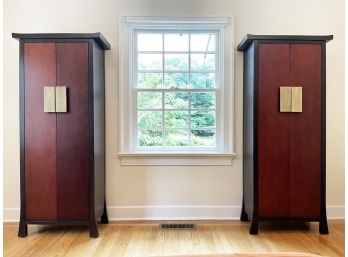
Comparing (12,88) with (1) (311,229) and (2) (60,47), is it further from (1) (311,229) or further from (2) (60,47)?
(1) (311,229)

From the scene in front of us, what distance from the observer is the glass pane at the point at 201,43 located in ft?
11.4

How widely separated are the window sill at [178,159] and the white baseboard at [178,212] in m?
0.49

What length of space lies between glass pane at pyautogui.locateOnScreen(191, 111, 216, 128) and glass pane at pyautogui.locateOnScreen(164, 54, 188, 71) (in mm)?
545

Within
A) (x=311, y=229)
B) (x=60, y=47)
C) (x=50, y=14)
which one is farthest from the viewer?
(x=50, y=14)

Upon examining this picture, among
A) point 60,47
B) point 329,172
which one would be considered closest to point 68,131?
point 60,47

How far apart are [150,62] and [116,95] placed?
551 millimetres

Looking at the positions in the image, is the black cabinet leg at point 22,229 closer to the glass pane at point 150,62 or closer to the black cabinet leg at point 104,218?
the black cabinet leg at point 104,218

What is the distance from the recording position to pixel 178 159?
11.2 ft

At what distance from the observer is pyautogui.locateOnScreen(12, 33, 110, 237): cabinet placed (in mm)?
2842

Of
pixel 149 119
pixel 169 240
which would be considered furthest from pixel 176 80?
pixel 169 240

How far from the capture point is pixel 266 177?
2.96m

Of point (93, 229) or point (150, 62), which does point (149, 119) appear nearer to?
point (150, 62)

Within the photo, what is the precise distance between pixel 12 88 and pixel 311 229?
3.54 m

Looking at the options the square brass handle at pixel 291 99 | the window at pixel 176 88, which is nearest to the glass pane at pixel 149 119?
the window at pixel 176 88
